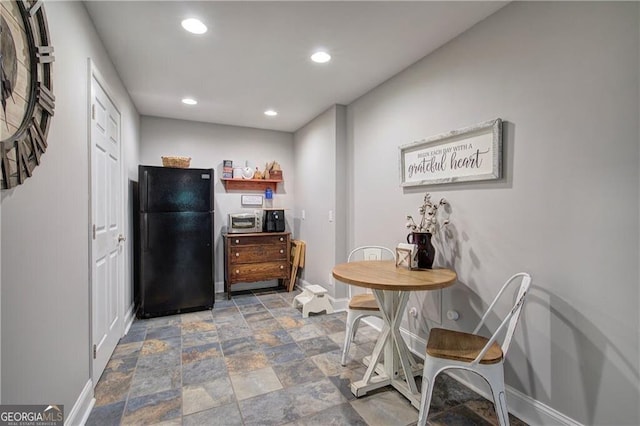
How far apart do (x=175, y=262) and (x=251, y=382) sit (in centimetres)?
188

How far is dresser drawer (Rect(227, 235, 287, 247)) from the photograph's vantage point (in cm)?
403

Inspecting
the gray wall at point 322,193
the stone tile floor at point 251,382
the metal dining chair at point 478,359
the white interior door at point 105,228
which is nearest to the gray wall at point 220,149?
the gray wall at point 322,193

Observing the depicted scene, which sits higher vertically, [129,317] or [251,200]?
[251,200]

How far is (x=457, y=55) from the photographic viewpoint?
84.7 inches

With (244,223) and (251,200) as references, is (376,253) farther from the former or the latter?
(251,200)

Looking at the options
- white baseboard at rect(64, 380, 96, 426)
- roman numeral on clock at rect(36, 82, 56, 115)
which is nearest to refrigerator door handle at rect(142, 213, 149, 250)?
white baseboard at rect(64, 380, 96, 426)

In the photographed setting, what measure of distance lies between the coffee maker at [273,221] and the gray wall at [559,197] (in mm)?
2601

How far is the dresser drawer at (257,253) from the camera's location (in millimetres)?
4035

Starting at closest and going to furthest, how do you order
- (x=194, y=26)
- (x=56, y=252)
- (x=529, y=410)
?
1. (x=56, y=252)
2. (x=529, y=410)
3. (x=194, y=26)

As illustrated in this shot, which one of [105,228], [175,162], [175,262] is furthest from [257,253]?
[105,228]

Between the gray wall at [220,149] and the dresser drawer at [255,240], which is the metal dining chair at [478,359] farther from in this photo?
the gray wall at [220,149]

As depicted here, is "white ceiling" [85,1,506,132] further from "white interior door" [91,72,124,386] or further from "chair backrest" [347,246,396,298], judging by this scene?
"chair backrest" [347,246,396,298]

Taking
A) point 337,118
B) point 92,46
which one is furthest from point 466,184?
point 92,46

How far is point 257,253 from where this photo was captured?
13.6 feet
